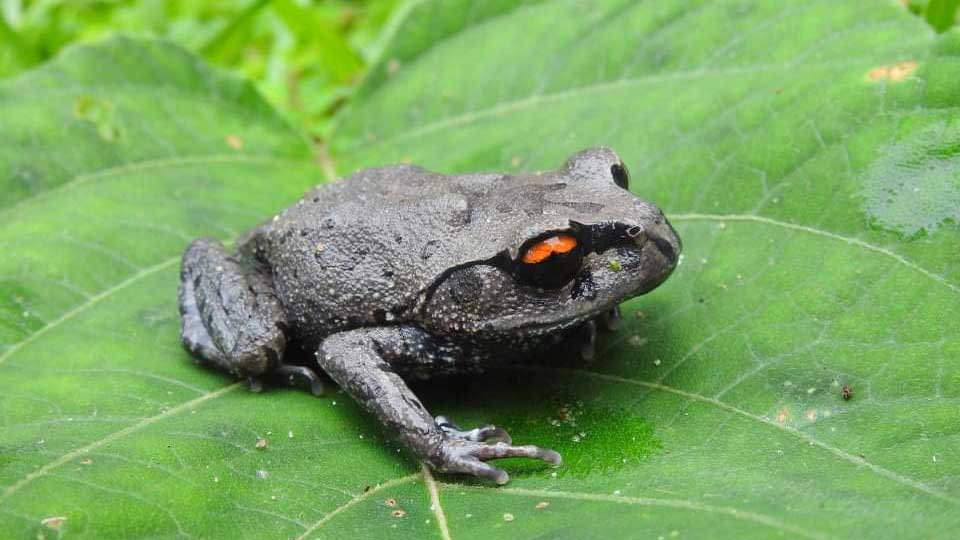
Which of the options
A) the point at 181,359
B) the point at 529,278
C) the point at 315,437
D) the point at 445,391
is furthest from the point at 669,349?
the point at 181,359

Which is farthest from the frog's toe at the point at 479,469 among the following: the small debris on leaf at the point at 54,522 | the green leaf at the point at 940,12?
the green leaf at the point at 940,12

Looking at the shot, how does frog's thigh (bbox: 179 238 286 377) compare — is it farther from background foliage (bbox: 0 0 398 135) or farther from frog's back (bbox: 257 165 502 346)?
background foliage (bbox: 0 0 398 135)

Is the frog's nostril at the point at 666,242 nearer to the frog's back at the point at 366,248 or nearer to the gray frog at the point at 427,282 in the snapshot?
the gray frog at the point at 427,282

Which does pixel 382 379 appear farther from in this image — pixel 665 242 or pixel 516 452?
pixel 665 242

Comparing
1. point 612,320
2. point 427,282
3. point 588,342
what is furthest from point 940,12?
point 427,282

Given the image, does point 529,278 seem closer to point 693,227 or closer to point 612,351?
point 612,351

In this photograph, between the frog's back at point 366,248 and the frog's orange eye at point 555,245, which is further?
the frog's back at point 366,248
